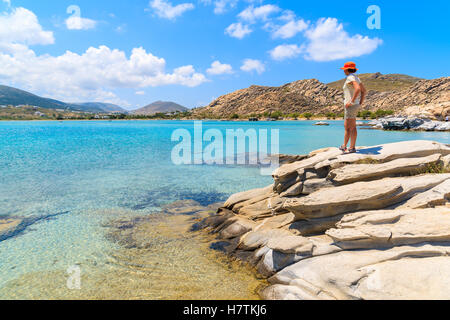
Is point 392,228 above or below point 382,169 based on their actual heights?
below

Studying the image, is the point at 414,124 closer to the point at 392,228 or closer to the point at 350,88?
the point at 350,88

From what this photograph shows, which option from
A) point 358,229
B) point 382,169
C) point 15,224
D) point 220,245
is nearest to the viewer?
point 358,229

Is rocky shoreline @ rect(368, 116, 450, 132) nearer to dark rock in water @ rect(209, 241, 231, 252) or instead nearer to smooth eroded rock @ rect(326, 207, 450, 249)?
smooth eroded rock @ rect(326, 207, 450, 249)

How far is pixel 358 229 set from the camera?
7844 mm

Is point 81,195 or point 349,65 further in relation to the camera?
point 81,195

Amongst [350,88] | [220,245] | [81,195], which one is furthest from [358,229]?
[81,195]

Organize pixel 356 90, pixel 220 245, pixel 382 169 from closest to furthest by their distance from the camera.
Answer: pixel 382 169 < pixel 356 90 < pixel 220 245

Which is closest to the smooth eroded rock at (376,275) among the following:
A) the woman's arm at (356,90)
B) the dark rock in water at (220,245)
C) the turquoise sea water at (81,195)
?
the dark rock in water at (220,245)

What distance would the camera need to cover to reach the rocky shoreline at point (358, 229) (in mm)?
6691

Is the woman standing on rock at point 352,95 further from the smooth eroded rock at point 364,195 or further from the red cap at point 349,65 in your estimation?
the smooth eroded rock at point 364,195

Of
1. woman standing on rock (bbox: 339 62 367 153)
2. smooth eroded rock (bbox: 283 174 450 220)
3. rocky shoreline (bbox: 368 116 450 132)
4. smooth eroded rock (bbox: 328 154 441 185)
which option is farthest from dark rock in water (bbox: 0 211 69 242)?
rocky shoreline (bbox: 368 116 450 132)
